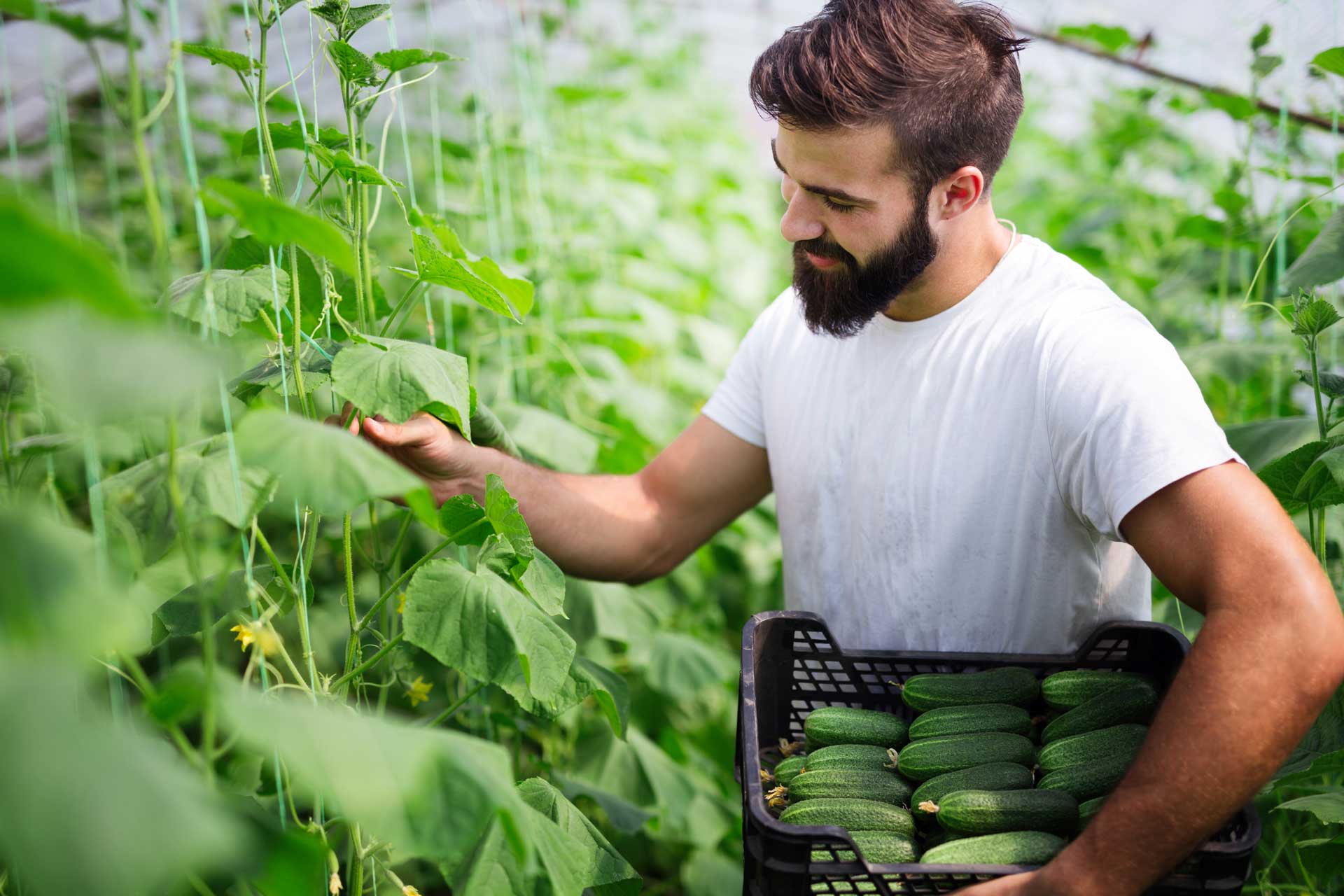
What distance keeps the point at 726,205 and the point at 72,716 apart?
608 centimetres

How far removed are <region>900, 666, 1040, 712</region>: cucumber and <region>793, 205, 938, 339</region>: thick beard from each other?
2.27ft

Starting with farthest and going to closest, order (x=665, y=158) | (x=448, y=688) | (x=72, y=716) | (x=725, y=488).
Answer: (x=665, y=158) → (x=725, y=488) → (x=448, y=688) → (x=72, y=716)

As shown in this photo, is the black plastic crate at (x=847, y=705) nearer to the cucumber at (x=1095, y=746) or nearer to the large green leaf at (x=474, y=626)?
the cucumber at (x=1095, y=746)

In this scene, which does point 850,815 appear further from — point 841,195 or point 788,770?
point 841,195

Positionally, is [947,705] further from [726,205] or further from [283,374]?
[726,205]

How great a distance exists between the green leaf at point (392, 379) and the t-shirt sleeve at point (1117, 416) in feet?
3.10

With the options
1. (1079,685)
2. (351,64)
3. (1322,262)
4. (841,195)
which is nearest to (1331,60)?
(1322,262)

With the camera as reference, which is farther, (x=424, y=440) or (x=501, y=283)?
(x=424, y=440)

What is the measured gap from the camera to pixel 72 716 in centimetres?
73

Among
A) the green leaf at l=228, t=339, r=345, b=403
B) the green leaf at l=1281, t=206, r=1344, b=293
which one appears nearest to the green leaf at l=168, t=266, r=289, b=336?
the green leaf at l=228, t=339, r=345, b=403

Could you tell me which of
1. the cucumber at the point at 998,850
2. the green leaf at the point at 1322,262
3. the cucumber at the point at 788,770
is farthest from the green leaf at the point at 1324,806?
the green leaf at the point at 1322,262

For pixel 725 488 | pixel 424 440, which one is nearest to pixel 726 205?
pixel 725 488

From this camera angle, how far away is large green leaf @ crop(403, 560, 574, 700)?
1341 millimetres

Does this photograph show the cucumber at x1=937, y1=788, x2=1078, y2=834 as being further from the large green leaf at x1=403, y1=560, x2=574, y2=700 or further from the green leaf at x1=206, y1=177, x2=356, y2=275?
the green leaf at x1=206, y1=177, x2=356, y2=275
